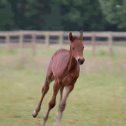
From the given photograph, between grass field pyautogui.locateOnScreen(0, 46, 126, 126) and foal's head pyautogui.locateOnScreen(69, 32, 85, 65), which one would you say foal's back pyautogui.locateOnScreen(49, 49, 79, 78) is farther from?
grass field pyautogui.locateOnScreen(0, 46, 126, 126)

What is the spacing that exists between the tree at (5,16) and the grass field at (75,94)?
25731 millimetres

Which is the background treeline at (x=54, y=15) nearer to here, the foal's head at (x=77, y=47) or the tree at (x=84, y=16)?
the tree at (x=84, y=16)

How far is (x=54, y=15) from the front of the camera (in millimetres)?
52906

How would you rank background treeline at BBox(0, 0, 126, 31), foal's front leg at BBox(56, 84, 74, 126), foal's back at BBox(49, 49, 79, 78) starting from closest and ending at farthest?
foal's front leg at BBox(56, 84, 74, 126) → foal's back at BBox(49, 49, 79, 78) → background treeline at BBox(0, 0, 126, 31)

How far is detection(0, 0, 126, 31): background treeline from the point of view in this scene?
1981 inches

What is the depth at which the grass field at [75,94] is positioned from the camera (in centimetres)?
1015

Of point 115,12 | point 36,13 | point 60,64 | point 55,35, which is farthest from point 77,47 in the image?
point 36,13

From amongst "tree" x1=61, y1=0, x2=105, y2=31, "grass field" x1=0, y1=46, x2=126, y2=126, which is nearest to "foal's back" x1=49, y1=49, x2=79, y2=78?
"grass field" x1=0, y1=46, x2=126, y2=126

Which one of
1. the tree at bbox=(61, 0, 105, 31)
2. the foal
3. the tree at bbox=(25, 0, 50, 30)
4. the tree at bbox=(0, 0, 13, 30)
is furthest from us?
the tree at bbox=(25, 0, 50, 30)

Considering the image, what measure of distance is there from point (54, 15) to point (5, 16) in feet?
17.1

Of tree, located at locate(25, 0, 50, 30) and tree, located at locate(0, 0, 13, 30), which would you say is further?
tree, located at locate(25, 0, 50, 30)

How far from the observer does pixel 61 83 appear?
9.20m

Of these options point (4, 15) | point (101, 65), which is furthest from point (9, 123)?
point (4, 15)

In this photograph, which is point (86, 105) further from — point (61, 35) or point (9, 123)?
point (61, 35)
